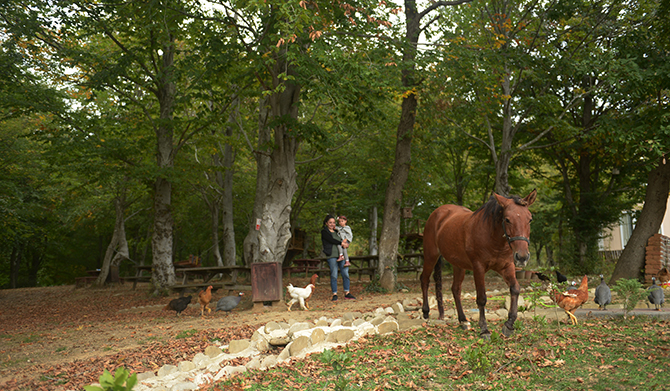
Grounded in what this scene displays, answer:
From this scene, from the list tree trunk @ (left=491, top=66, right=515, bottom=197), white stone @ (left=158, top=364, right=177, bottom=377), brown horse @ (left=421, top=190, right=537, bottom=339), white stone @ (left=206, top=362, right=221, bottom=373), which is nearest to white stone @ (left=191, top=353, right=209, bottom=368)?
white stone @ (left=206, top=362, right=221, bottom=373)

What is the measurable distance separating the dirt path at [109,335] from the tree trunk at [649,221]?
5484mm

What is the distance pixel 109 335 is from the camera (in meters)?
7.99

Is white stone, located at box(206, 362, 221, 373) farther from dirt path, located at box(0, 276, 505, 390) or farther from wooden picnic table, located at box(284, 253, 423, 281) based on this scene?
wooden picnic table, located at box(284, 253, 423, 281)

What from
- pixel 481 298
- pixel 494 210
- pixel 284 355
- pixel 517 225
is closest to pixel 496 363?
pixel 481 298

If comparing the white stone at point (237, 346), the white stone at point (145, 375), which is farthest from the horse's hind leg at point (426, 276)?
the white stone at point (145, 375)

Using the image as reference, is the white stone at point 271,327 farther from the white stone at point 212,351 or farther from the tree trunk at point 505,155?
the tree trunk at point 505,155

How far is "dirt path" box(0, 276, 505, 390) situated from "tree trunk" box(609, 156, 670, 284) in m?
5.48

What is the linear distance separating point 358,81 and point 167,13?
4850 millimetres

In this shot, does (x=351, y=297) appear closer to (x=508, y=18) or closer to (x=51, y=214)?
(x=508, y=18)

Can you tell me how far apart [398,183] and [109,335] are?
8.50 metres

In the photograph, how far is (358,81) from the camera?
405 inches

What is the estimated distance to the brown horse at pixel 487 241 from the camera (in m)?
4.89

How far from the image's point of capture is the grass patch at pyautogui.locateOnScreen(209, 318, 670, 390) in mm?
3879

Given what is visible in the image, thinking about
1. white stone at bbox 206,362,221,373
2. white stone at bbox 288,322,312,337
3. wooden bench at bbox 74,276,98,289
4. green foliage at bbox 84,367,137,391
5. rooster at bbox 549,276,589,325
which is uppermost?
green foliage at bbox 84,367,137,391
